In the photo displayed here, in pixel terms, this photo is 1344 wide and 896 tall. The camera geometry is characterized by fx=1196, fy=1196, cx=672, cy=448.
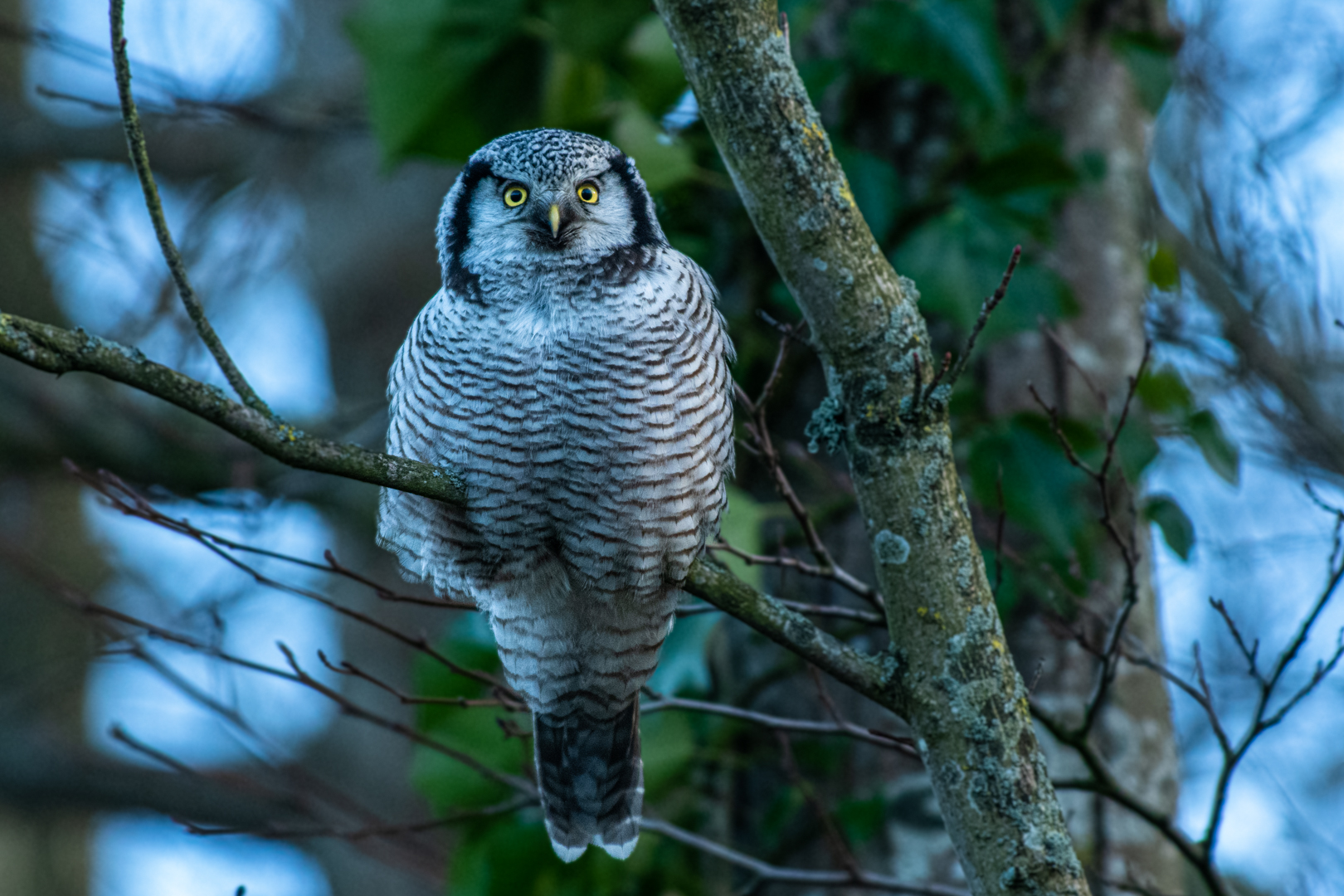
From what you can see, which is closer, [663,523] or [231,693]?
[663,523]

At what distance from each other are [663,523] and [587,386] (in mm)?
Answer: 349

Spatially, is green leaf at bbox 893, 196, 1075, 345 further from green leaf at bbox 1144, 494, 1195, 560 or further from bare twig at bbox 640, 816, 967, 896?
bare twig at bbox 640, 816, 967, 896

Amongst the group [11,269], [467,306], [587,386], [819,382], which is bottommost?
[587,386]

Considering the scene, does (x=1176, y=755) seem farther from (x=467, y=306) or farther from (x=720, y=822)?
(x=467, y=306)

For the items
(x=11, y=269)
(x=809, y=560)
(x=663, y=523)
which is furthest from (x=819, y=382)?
(x=11, y=269)

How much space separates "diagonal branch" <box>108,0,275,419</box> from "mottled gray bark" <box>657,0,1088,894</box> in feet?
3.20

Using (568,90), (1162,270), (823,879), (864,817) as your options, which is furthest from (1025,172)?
(823,879)

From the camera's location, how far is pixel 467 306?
2717 millimetres

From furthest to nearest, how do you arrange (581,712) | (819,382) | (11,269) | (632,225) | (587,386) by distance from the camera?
1. (11,269)
2. (819,382)
3. (581,712)
4. (632,225)
5. (587,386)

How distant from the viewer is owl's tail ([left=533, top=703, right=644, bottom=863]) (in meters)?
3.16

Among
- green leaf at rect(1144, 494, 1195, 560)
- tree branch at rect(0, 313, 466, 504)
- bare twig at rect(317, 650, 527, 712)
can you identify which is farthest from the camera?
green leaf at rect(1144, 494, 1195, 560)

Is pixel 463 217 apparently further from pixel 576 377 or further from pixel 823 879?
pixel 823 879

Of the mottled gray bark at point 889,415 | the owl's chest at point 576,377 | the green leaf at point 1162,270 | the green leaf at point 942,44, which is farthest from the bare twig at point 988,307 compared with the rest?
the green leaf at point 1162,270

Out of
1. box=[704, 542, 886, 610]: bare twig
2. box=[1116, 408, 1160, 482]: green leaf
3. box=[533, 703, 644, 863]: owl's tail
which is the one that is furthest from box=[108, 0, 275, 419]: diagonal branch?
box=[1116, 408, 1160, 482]: green leaf
